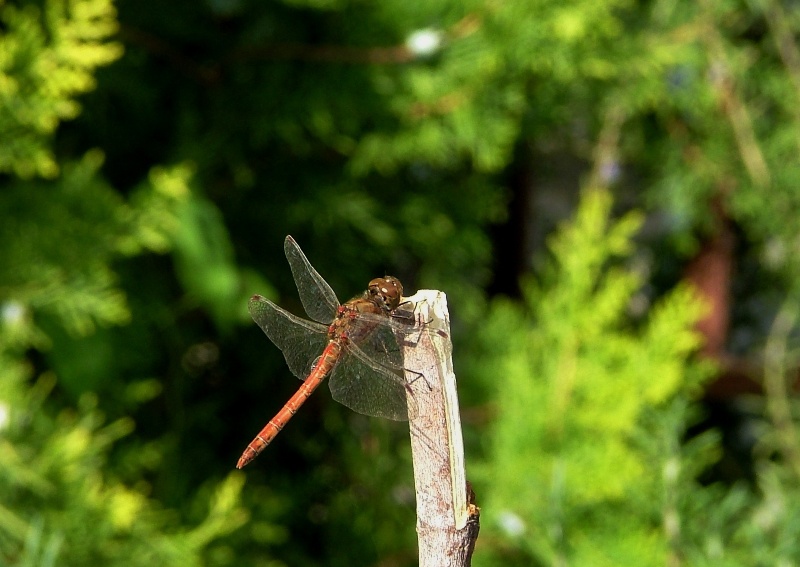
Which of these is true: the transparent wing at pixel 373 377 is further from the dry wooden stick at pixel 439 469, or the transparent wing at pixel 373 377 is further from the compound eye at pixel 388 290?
the dry wooden stick at pixel 439 469

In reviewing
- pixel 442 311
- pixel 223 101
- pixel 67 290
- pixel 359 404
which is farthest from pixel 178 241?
pixel 442 311

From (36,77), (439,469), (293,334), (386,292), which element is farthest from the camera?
(36,77)

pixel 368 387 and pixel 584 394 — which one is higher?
pixel 584 394

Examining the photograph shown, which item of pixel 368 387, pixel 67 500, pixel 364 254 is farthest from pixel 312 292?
pixel 364 254

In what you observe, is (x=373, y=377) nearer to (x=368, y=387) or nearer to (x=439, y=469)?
(x=368, y=387)

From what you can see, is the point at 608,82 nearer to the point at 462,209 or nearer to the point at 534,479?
the point at 462,209

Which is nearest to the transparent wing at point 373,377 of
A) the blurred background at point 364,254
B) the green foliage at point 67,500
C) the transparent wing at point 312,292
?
the transparent wing at point 312,292
